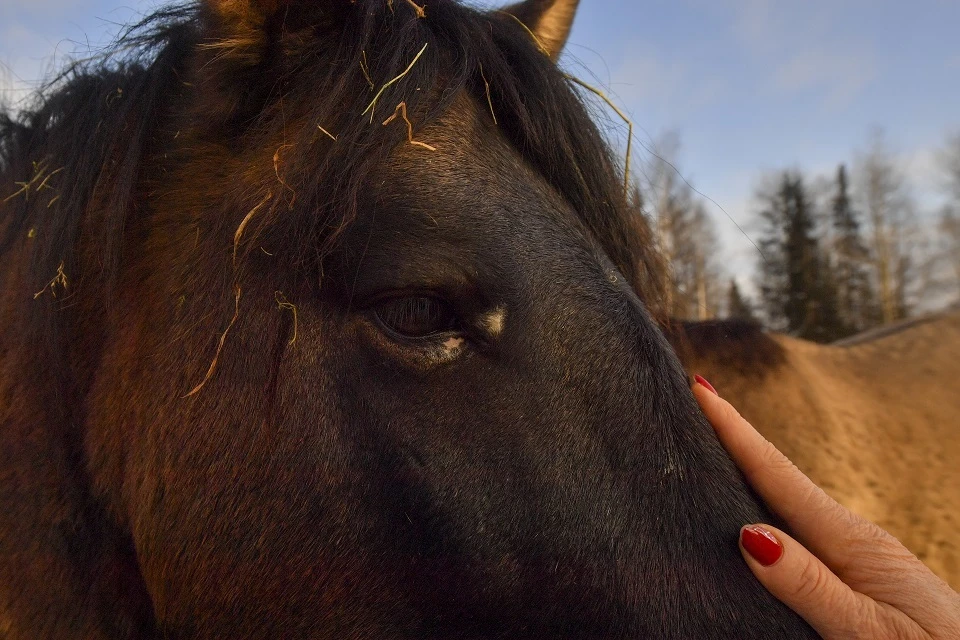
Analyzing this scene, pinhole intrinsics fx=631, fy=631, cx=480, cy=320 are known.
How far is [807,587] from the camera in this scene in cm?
141

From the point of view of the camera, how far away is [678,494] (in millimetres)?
1576

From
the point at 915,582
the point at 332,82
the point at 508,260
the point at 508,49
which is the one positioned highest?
the point at 508,49

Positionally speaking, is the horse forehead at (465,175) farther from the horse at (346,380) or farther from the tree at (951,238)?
the tree at (951,238)

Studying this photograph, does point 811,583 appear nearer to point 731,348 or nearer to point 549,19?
point 549,19

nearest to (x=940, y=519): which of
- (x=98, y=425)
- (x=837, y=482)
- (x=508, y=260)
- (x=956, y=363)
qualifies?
Result: (x=837, y=482)

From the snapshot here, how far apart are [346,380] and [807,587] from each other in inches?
47.7

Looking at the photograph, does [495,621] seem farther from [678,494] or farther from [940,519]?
[940,519]

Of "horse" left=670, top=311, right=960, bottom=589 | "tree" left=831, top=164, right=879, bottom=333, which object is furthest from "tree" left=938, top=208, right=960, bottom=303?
"horse" left=670, top=311, right=960, bottom=589

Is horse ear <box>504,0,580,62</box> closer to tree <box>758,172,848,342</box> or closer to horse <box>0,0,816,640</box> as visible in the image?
horse <box>0,0,816,640</box>

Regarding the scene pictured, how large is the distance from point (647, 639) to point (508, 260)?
3.27 feet

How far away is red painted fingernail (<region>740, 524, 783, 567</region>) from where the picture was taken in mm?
1458

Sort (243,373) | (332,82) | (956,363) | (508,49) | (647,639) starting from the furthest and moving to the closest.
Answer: (956,363), (508,49), (332,82), (243,373), (647,639)

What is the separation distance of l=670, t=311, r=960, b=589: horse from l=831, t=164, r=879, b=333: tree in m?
24.4

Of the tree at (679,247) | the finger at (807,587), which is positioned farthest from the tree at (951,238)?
the finger at (807,587)
